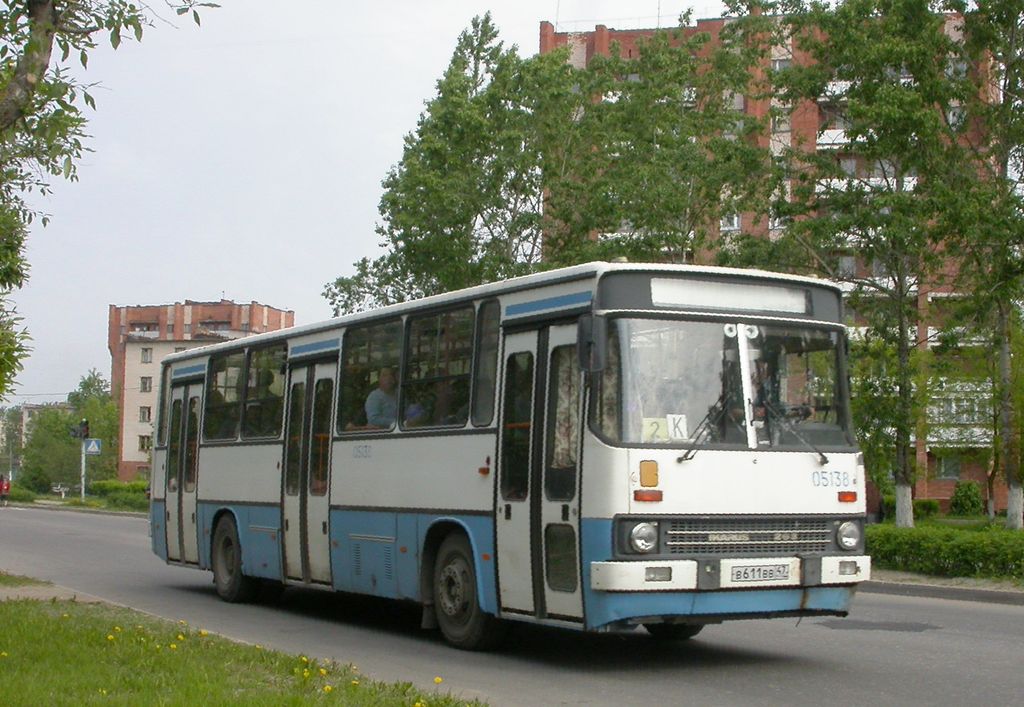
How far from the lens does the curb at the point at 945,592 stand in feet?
62.8

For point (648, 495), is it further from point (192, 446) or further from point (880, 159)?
point (880, 159)

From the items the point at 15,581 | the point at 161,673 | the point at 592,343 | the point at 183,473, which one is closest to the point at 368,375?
the point at 592,343

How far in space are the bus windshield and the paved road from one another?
1.81m

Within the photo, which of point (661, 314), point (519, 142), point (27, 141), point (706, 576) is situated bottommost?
point (706, 576)

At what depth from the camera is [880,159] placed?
2616 centimetres

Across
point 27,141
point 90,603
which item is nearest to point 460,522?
point 90,603

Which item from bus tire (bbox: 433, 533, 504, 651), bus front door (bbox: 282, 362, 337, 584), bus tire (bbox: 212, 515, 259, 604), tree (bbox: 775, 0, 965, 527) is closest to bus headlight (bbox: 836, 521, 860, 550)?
bus tire (bbox: 433, 533, 504, 651)

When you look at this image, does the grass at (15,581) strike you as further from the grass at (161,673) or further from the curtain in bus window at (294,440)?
the grass at (161,673)

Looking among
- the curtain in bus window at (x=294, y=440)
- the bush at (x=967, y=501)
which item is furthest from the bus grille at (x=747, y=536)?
the bush at (x=967, y=501)

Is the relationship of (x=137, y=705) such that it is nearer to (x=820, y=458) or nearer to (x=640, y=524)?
(x=640, y=524)

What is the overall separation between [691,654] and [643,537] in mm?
2324

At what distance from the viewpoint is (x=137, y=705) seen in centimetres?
843

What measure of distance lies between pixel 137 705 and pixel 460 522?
15.9ft

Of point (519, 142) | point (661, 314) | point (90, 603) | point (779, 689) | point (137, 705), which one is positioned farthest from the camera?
point (519, 142)
